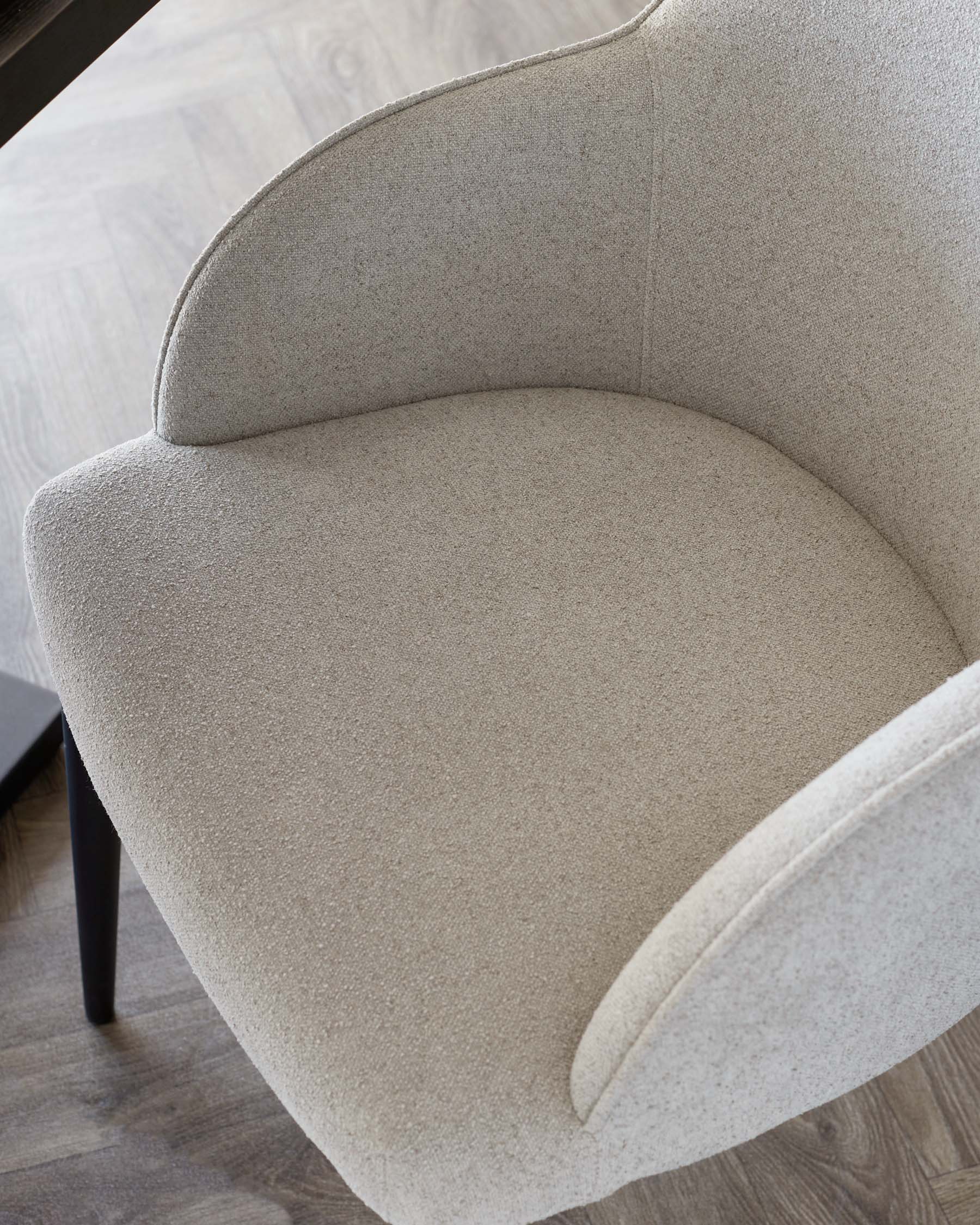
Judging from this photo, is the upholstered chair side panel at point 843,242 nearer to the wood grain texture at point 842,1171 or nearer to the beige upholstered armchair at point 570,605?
the beige upholstered armchair at point 570,605

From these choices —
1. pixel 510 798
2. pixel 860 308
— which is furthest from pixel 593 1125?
pixel 860 308

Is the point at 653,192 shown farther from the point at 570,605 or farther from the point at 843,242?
the point at 570,605

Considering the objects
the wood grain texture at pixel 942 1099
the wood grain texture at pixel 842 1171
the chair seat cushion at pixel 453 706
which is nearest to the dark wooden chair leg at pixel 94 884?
the chair seat cushion at pixel 453 706

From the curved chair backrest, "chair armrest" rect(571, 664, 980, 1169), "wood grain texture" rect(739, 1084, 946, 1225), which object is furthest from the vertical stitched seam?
"wood grain texture" rect(739, 1084, 946, 1225)

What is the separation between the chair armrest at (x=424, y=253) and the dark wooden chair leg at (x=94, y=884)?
23 centimetres

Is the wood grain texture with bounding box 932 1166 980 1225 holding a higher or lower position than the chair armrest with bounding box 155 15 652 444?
lower

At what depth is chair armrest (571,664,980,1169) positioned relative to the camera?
0.51 metres

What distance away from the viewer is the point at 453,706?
2.29ft

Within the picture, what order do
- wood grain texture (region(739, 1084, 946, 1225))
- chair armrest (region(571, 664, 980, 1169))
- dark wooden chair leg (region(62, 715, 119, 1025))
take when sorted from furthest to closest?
wood grain texture (region(739, 1084, 946, 1225))
dark wooden chair leg (region(62, 715, 119, 1025))
chair armrest (region(571, 664, 980, 1169))

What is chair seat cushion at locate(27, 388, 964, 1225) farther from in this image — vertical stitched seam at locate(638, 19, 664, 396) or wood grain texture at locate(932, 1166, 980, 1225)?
wood grain texture at locate(932, 1166, 980, 1225)

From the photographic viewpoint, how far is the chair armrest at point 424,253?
758 mm

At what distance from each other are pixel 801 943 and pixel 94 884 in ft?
1.82

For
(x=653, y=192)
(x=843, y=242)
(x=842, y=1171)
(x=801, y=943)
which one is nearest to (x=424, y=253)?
(x=653, y=192)

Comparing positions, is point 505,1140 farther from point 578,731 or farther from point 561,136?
point 561,136
